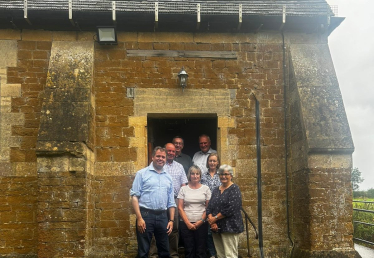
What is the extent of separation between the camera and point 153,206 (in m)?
6.10

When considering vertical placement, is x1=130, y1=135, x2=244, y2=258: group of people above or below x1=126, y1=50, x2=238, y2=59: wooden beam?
below

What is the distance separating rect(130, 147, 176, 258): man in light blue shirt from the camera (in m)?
6.00

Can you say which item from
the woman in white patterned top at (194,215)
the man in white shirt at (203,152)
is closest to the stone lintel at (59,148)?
the woman in white patterned top at (194,215)

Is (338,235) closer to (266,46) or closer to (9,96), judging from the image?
(266,46)

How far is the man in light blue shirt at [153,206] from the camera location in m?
6.00

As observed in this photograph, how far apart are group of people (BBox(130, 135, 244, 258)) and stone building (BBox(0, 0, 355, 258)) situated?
4.49 feet

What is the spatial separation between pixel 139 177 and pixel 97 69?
2785 mm

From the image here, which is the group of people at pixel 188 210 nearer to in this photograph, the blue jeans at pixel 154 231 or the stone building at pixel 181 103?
the blue jeans at pixel 154 231

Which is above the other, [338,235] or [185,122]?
[185,122]

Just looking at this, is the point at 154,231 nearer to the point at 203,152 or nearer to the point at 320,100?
the point at 203,152

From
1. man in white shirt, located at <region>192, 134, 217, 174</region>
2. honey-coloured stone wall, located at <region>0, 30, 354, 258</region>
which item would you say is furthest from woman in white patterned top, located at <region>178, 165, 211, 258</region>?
honey-coloured stone wall, located at <region>0, 30, 354, 258</region>

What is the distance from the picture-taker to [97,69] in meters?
8.09

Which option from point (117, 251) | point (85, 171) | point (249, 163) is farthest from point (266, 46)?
point (117, 251)

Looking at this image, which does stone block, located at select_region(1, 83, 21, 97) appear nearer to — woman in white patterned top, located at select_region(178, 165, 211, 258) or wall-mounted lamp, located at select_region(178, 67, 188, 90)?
wall-mounted lamp, located at select_region(178, 67, 188, 90)
